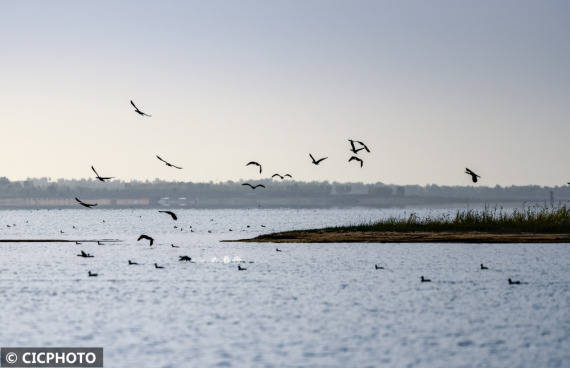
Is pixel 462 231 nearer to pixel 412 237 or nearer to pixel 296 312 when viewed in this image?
pixel 412 237

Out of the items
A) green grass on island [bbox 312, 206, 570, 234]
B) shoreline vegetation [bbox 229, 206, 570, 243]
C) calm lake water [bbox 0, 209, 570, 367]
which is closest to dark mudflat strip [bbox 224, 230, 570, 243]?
shoreline vegetation [bbox 229, 206, 570, 243]

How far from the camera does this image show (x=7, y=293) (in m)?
36.3

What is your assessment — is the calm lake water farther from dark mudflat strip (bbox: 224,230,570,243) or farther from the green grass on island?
the green grass on island

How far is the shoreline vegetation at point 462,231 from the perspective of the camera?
198 feet

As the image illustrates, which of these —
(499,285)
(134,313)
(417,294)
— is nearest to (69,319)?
(134,313)

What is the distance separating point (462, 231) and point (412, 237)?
5008 millimetres

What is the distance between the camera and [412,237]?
62.0 metres

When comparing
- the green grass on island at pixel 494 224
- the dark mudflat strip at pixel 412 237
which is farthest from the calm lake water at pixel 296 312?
the green grass on island at pixel 494 224

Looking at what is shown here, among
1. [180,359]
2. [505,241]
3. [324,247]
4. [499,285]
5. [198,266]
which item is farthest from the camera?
[324,247]

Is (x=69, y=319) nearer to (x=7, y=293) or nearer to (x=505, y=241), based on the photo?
A: (x=7, y=293)

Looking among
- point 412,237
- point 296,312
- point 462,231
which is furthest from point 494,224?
point 296,312

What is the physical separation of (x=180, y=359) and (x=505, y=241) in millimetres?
40477

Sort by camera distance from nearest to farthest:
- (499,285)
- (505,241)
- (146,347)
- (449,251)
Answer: (146,347) → (499,285) → (505,241) → (449,251)

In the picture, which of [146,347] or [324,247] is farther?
[324,247]
